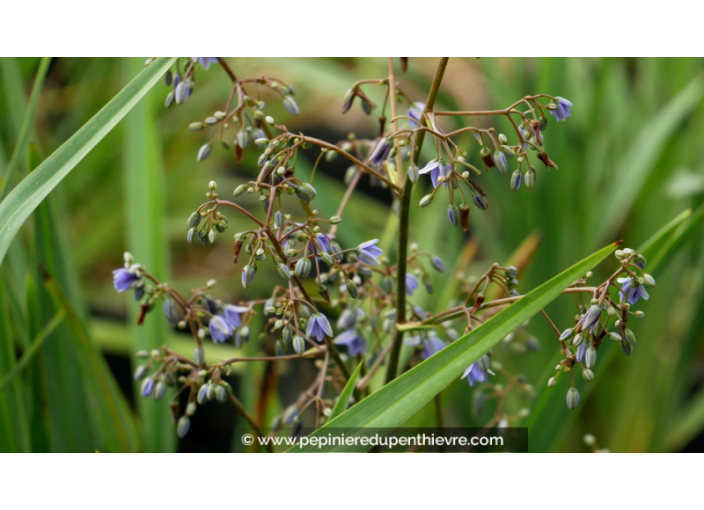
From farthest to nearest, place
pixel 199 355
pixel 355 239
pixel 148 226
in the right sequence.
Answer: pixel 355 239 < pixel 148 226 < pixel 199 355

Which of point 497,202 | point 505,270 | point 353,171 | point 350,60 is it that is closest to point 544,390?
point 505,270

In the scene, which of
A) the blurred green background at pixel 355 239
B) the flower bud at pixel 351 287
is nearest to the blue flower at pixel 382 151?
the flower bud at pixel 351 287

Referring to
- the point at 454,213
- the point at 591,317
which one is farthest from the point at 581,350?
the point at 454,213

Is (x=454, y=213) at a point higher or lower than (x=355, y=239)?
lower

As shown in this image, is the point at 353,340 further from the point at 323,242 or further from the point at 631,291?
the point at 631,291

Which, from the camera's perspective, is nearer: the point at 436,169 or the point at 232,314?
the point at 436,169

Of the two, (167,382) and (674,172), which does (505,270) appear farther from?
(674,172)
